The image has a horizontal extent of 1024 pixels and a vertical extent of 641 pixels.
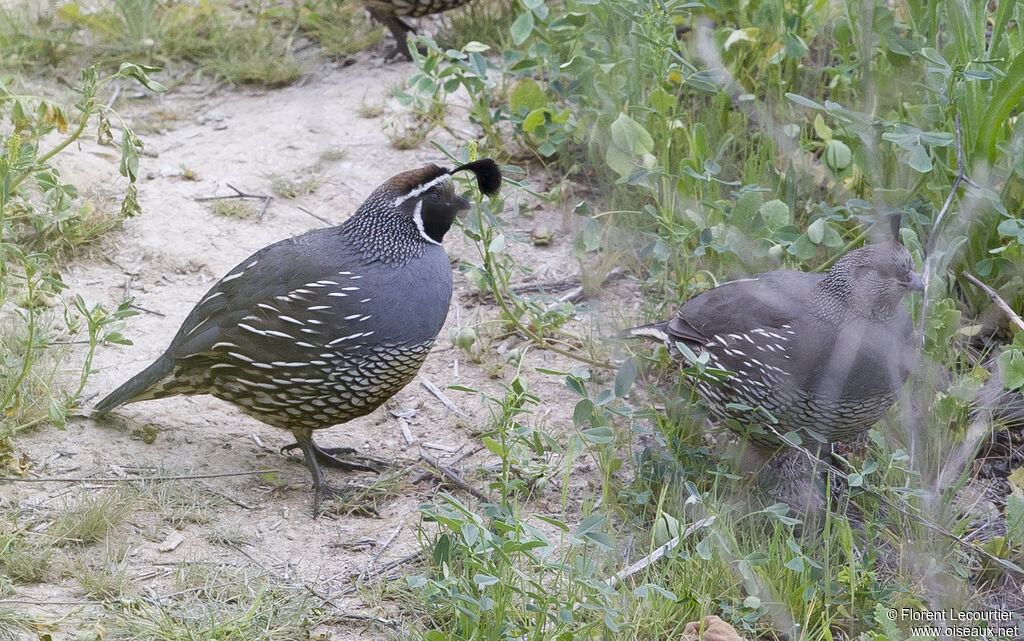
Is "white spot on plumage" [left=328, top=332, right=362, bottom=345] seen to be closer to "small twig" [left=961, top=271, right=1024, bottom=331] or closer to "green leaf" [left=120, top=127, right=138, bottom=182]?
"green leaf" [left=120, top=127, right=138, bottom=182]

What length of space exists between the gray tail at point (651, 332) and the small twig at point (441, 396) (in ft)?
Answer: 2.65

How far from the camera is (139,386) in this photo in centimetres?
413

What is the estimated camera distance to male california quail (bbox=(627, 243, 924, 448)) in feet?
11.8

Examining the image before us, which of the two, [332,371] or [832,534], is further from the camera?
[332,371]

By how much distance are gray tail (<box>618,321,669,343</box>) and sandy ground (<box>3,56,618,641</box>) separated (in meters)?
0.46

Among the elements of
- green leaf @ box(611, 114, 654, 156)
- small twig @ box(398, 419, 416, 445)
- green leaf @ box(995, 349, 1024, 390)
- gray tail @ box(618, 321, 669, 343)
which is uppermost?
green leaf @ box(611, 114, 654, 156)

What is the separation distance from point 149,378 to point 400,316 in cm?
102

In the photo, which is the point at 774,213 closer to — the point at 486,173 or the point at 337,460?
the point at 486,173

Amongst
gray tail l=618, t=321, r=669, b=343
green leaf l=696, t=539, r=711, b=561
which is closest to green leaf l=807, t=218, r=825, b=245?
gray tail l=618, t=321, r=669, b=343

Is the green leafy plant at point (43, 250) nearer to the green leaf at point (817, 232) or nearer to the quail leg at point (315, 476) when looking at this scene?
the quail leg at point (315, 476)

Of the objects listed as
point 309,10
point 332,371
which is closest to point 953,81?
point 332,371

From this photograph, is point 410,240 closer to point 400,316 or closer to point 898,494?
point 400,316

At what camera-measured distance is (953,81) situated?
3869 millimetres

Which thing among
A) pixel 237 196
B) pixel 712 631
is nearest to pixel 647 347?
pixel 712 631
